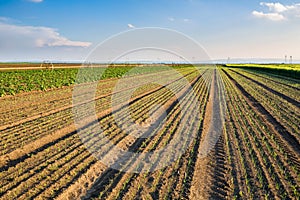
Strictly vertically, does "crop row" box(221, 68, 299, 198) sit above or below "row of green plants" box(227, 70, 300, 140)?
below

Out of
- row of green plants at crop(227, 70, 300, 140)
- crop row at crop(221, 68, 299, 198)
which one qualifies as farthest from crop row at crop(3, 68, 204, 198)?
row of green plants at crop(227, 70, 300, 140)

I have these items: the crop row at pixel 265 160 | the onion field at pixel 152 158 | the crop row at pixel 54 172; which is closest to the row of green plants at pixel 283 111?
the onion field at pixel 152 158

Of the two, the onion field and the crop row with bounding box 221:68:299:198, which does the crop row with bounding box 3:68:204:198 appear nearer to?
the onion field

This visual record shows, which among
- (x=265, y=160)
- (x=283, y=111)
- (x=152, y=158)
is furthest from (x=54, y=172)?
(x=283, y=111)

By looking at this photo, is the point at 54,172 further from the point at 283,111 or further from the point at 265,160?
the point at 283,111

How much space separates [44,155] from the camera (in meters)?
7.21

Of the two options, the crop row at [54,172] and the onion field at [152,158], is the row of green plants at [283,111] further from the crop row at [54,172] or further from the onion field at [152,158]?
the crop row at [54,172]

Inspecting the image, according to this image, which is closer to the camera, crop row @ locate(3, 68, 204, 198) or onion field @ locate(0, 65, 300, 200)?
crop row @ locate(3, 68, 204, 198)

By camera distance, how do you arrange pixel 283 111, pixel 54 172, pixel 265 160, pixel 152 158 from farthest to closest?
pixel 283 111, pixel 152 158, pixel 265 160, pixel 54 172

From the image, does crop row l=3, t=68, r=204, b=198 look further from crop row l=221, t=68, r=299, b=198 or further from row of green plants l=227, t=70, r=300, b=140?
row of green plants l=227, t=70, r=300, b=140

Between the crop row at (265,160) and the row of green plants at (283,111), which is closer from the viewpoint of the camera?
the crop row at (265,160)

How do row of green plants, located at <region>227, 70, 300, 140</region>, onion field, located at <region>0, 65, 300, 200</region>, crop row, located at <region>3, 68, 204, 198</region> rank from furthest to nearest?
row of green plants, located at <region>227, 70, 300, 140</region>, onion field, located at <region>0, 65, 300, 200</region>, crop row, located at <region>3, 68, 204, 198</region>

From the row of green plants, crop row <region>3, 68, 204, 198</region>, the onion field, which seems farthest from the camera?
the row of green plants

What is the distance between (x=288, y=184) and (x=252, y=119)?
596cm
